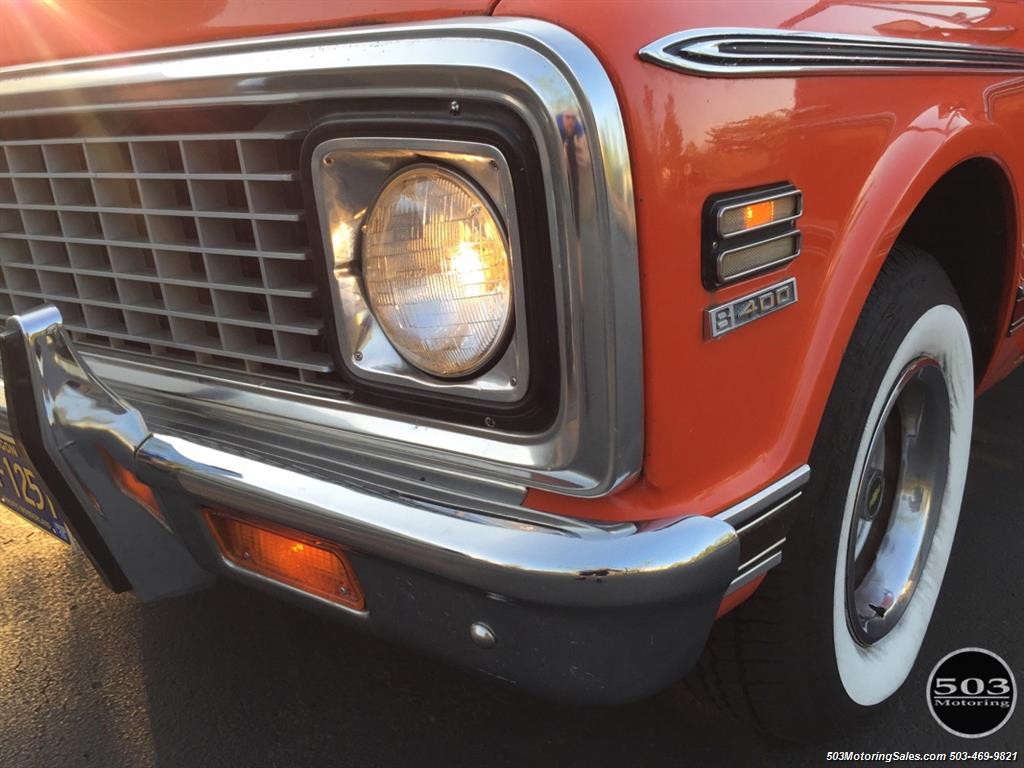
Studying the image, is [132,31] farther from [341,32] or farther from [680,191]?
[680,191]

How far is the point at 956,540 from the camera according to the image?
8.23 ft

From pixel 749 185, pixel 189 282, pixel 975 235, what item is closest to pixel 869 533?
pixel 975 235

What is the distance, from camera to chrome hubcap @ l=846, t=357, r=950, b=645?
6.19 ft

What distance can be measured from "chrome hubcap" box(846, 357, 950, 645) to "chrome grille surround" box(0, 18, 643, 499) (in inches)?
37.7

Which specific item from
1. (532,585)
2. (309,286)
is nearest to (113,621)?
(309,286)

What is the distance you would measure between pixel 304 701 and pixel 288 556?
2.35ft

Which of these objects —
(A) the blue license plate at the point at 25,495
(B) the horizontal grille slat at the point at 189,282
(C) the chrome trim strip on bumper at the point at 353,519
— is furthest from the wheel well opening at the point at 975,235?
(A) the blue license plate at the point at 25,495

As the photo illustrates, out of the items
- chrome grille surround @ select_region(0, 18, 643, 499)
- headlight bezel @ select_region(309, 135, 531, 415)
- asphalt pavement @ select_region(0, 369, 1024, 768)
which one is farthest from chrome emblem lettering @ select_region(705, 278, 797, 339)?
asphalt pavement @ select_region(0, 369, 1024, 768)

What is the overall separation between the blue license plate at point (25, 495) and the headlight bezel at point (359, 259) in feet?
2.34

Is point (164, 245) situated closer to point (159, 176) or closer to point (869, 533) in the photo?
point (159, 176)

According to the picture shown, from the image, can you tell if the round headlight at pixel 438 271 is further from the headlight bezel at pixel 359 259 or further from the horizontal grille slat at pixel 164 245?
the horizontal grille slat at pixel 164 245

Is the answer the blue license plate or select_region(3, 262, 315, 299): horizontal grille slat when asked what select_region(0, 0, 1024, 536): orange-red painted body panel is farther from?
the blue license plate

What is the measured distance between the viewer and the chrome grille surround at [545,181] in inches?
40.0

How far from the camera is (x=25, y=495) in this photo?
1.73 meters
